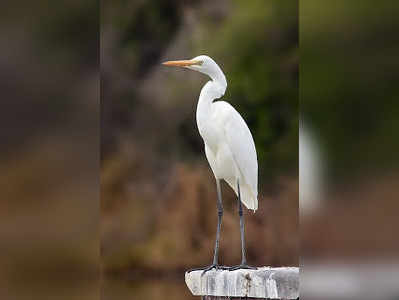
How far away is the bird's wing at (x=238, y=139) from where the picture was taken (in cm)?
392

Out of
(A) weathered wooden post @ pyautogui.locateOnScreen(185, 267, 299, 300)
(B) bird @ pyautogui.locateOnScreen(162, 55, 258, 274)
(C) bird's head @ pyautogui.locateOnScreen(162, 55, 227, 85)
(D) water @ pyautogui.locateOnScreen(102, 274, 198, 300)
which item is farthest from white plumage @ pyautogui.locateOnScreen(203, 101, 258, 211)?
(D) water @ pyautogui.locateOnScreen(102, 274, 198, 300)

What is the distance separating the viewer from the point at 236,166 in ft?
13.1

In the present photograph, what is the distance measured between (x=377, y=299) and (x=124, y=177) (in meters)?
6.86

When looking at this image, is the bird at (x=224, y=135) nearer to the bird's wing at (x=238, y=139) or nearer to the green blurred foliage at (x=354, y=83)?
the bird's wing at (x=238, y=139)

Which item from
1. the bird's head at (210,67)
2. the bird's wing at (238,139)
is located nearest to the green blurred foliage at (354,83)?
the bird's wing at (238,139)

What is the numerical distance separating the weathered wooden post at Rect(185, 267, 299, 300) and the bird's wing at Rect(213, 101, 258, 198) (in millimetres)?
840

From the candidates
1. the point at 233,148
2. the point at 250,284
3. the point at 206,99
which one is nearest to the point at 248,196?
the point at 233,148

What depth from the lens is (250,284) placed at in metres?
3.14

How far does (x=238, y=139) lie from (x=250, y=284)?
1033mm

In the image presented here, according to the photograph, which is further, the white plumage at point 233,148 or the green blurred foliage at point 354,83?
the white plumage at point 233,148

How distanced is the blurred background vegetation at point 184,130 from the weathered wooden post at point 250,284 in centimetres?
343

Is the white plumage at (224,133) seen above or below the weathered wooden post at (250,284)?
above

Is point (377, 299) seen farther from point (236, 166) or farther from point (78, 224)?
point (236, 166)

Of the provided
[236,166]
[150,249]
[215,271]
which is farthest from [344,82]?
[150,249]
